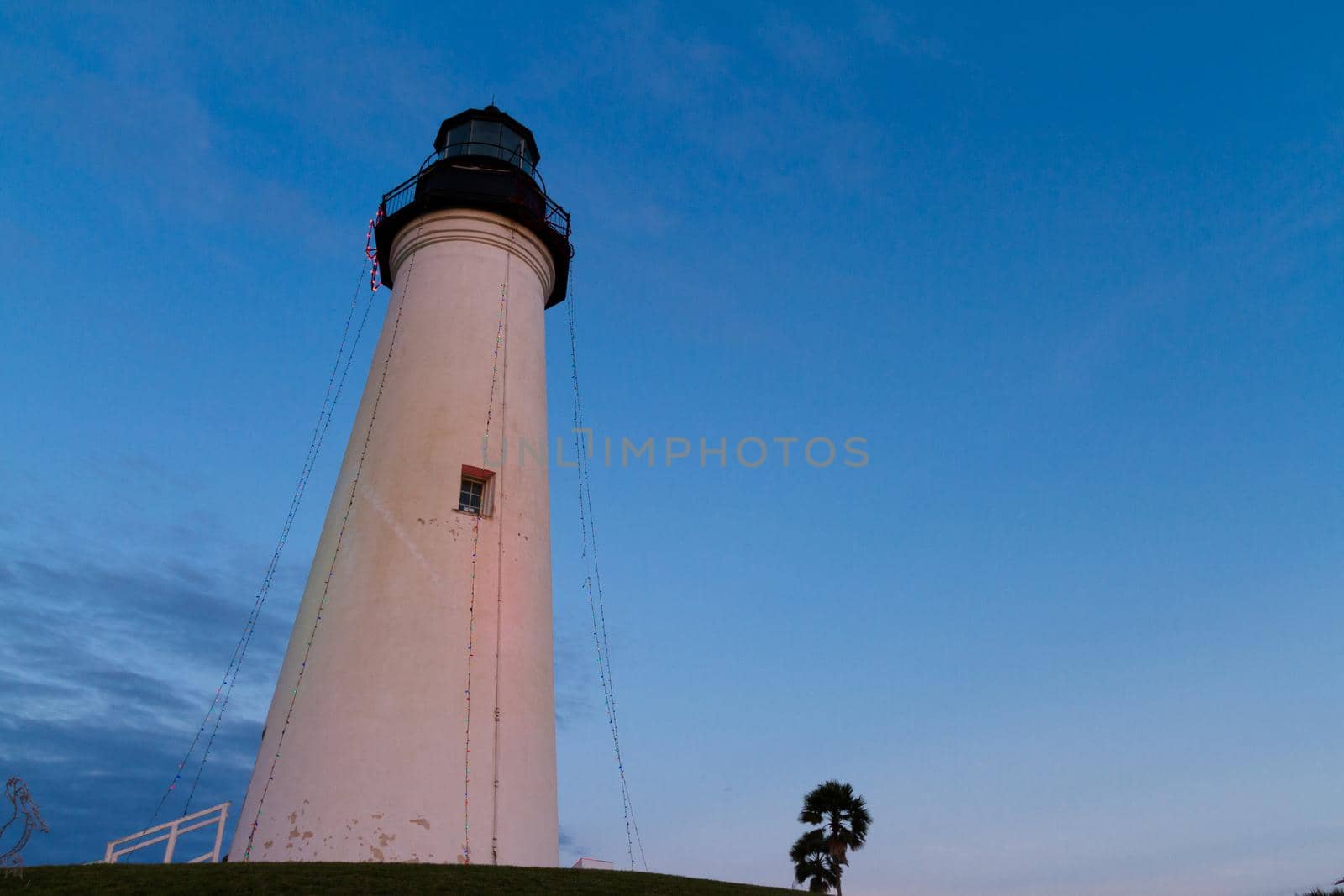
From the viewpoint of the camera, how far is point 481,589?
1694 centimetres

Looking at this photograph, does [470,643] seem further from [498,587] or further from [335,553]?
[335,553]

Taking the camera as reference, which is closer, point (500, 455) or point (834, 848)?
point (500, 455)

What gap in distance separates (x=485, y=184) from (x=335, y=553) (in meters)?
9.15

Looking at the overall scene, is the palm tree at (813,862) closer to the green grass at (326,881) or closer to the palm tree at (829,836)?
the palm tree at (829,836)

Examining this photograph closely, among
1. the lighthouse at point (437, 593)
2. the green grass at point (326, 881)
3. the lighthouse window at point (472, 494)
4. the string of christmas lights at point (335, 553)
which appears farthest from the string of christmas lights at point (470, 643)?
the string of christmas lights at point (335, 553)

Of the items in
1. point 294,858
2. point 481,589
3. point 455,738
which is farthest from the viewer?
point 481,589

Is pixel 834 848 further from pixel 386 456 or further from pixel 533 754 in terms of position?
pixel 386 456

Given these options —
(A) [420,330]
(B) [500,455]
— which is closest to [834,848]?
(B) [500,455]

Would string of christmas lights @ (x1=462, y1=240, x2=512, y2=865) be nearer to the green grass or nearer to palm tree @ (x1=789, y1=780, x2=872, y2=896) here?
the green grass

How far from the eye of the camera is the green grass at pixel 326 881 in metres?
11.6

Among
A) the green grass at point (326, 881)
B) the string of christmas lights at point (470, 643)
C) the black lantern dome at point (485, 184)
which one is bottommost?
the green grass at point (326, 881)

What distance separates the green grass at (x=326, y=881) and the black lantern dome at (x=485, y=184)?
13703mm

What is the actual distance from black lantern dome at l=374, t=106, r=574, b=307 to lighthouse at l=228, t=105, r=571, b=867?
73 millimetres

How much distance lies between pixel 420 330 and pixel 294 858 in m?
10.2
